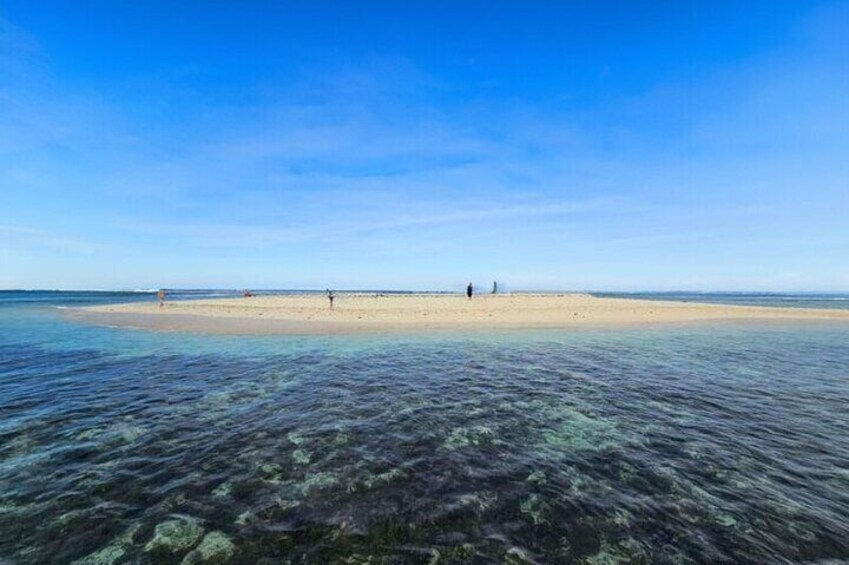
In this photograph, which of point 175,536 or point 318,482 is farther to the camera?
point 318,482

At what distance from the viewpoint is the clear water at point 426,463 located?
20.0ft

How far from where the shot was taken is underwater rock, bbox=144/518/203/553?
590 cm

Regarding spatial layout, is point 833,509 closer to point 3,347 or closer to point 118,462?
point 118,462

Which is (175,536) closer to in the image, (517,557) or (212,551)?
(212,551)

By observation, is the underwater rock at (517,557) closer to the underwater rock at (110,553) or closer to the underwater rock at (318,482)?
the underwater rock at (318,482)

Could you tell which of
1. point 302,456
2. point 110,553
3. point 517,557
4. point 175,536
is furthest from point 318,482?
point 517,557

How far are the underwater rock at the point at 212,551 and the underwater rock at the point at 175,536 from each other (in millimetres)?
185

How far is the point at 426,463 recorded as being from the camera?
28.6ft

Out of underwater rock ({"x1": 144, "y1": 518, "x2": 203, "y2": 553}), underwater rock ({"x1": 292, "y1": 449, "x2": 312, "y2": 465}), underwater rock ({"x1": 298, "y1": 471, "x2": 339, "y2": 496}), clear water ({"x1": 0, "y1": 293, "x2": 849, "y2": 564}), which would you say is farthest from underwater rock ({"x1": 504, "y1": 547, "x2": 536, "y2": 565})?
underwater rock ({"x1": 292, "y1": 449, "x2": 312, "y2": 465})

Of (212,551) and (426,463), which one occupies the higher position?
(426,463)

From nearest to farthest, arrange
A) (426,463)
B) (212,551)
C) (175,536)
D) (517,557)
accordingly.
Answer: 1. (517,557)
2. (212,551)
3. (175,536)
4. (426,463)

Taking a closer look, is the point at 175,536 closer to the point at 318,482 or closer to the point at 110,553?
the point at 110,553

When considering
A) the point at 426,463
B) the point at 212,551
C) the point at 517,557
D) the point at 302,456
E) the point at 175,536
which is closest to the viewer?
the point at 517,557

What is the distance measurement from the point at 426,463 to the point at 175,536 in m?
4.75
